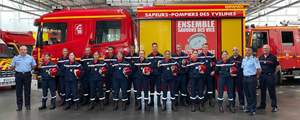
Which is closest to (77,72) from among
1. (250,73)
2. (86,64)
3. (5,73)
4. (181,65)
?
(86,64)

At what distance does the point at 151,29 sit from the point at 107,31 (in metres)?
1.34

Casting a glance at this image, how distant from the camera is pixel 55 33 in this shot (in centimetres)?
647

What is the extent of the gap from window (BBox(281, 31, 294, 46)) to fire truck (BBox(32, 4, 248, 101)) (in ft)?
15.0

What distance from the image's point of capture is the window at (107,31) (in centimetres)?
631

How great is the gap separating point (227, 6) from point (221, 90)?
8.26 feet

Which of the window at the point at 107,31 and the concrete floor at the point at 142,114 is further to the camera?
the window at the point at 107,31

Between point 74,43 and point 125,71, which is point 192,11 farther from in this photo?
point 74,43

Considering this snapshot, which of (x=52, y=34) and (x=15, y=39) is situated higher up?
(x=15, y=39)

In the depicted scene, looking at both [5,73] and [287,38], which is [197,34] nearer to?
[287,38]

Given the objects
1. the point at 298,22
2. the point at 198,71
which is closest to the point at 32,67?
the point at 198,71

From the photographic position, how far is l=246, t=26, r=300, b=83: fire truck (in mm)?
9031

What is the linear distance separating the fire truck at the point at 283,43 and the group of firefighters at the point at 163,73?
12.5 feet

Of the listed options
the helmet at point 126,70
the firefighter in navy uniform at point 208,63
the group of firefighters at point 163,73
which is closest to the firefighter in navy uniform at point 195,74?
the group of firefighters at point 163,73

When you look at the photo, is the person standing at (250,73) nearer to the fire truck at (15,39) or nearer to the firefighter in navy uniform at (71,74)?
the firefighter in navy uniform at (71,74)
